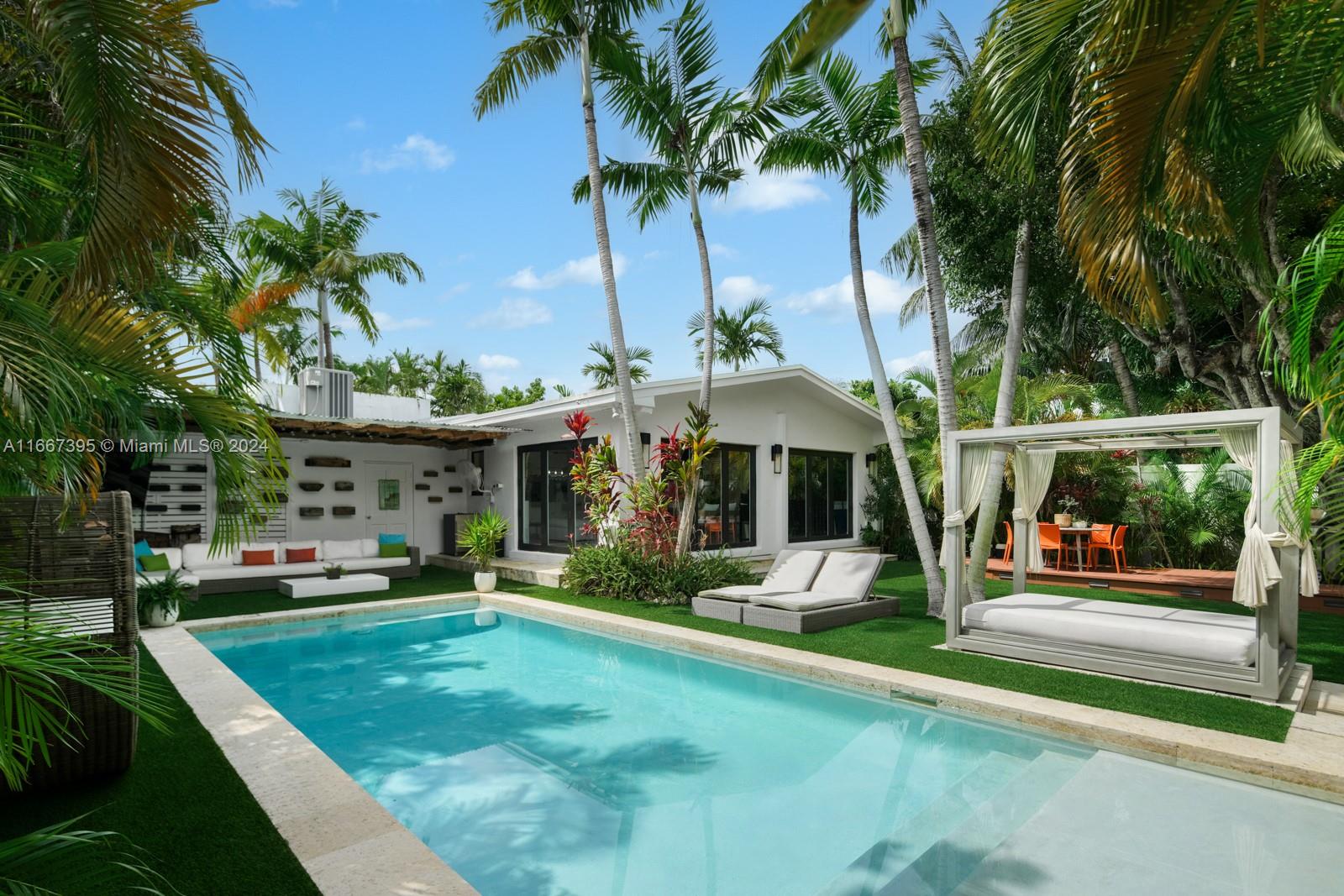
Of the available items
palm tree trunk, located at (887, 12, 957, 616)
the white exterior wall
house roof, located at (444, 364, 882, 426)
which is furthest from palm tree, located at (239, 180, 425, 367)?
palm tree trunk, located at (887, 12, 957, 616)

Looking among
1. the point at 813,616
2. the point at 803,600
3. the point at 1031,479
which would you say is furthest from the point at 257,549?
the point at 1031,479

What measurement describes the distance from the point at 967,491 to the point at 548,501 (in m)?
8.53

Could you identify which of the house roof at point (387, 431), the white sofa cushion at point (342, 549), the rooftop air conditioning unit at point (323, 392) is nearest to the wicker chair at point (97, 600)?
the house roof at point (387, 431)

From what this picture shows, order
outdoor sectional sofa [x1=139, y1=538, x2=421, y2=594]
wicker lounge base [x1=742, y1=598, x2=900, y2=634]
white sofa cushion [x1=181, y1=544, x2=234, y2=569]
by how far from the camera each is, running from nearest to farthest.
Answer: wicker lounge base [x1=742, y1=598, x2=900, y2=634] → outdoor sectional sofa [x1=139, y1=538, x2=421, y2=594] → white sofa cushion [x1=181, y1=544, x2=234, y2=569]

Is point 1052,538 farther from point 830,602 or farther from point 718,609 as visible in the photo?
point 718,609

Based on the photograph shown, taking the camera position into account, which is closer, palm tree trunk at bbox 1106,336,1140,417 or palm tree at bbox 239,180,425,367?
palm tree trunk at bbox 1106,336,1140,417

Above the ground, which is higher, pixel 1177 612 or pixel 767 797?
pixel 1177 612

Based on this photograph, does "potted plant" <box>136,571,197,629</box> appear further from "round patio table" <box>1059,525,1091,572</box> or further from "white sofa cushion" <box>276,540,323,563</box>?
"round patio table" <box>1059,525,1091,572</box>

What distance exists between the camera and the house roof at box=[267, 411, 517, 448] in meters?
12.5

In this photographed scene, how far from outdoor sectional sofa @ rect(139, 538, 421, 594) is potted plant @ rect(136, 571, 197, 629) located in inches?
61.8

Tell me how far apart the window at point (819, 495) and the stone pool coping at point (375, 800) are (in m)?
7.82

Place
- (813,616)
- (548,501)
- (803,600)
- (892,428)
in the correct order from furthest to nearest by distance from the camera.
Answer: (548,501) → (892,428) → (803,600) → (813,616)

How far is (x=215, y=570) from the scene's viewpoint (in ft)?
38.3

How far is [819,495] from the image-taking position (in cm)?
1636
